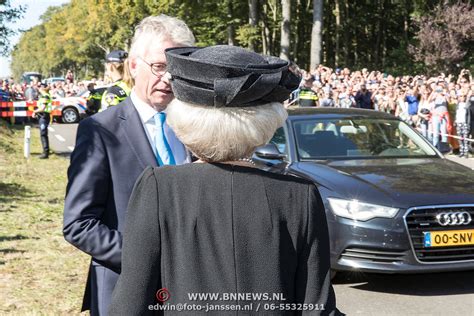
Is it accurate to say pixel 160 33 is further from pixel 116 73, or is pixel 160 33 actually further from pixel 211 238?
pixel 116 73

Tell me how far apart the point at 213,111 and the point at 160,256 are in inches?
16.6

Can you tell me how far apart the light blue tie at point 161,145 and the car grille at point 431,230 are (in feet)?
12.3

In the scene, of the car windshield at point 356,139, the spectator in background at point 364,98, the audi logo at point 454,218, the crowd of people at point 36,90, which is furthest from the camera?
the crowd of people at point 36,90

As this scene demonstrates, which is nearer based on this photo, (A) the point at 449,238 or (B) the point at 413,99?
(A) the point at 449,238

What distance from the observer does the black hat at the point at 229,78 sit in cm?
212

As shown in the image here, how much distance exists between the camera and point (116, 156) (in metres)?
2.90

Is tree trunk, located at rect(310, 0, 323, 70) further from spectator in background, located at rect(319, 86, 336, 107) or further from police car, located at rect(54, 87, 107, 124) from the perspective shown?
police car, located at rect(54, 87, 107, 124)

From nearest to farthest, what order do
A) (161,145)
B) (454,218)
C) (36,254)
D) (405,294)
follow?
1. (161,145)
2. (454,218)
3. (405,294)
4. (36,254)

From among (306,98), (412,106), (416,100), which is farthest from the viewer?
(416,100)

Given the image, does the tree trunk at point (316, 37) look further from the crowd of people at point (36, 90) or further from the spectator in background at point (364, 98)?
the spectator in background at point (364, 98)

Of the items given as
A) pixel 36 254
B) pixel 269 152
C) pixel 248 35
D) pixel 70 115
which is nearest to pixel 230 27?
pixel 248 35

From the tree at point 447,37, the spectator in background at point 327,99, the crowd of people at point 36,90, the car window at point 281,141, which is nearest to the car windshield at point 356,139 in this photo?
the car window at point 281,141

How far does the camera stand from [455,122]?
1919 centimetres

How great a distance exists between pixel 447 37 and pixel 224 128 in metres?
36.8
